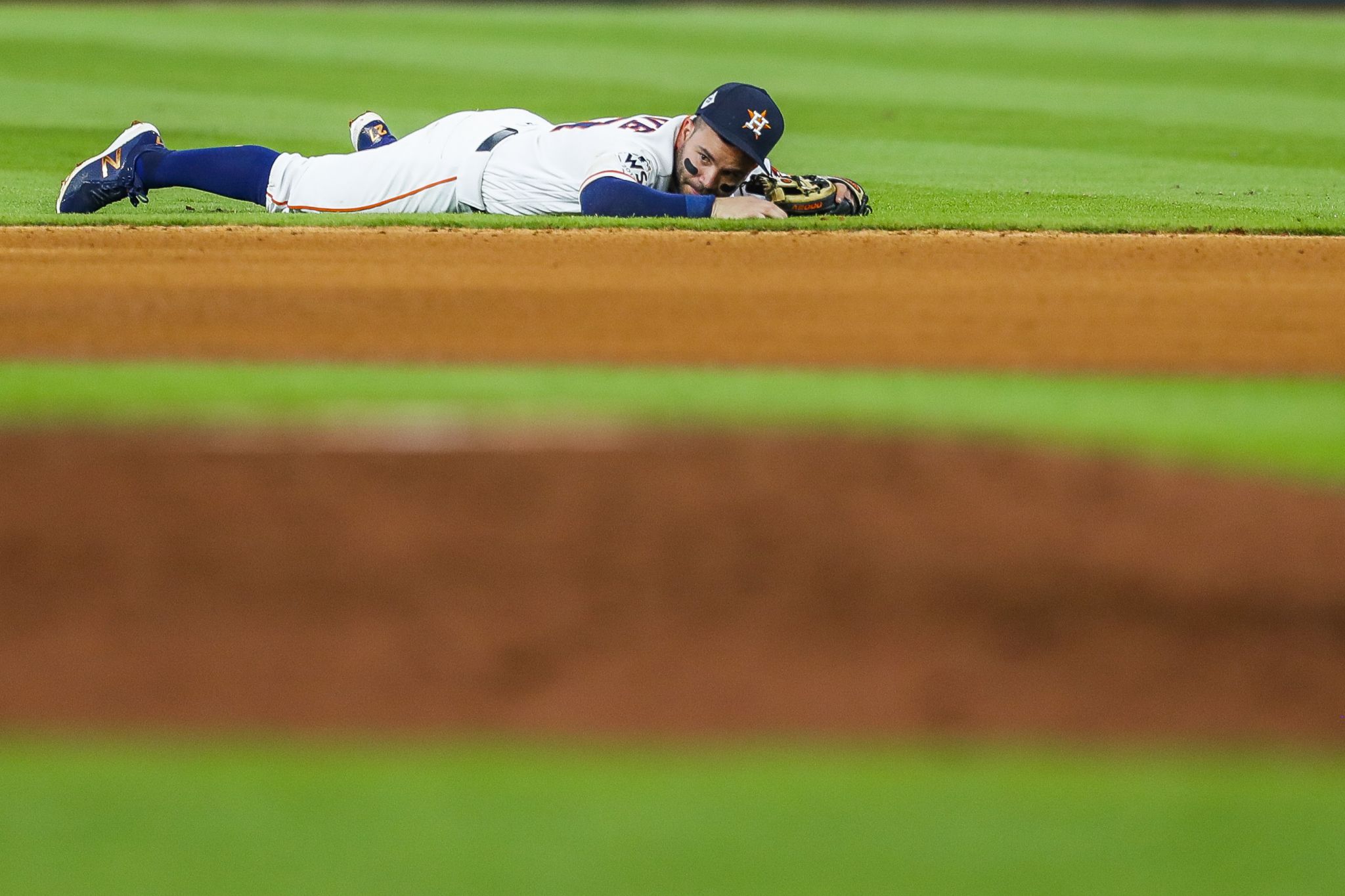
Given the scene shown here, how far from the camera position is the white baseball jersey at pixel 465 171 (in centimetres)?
793

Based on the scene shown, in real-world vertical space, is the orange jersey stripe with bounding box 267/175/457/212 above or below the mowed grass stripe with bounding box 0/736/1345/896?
below

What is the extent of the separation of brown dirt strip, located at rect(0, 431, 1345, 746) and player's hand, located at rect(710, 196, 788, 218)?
3.91 m

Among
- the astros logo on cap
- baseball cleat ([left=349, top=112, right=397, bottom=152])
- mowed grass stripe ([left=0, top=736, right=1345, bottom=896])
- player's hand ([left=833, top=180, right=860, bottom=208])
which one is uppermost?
the astros logo on cap

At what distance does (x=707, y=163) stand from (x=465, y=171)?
120 centimetres

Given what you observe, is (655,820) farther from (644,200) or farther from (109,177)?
(109,177)

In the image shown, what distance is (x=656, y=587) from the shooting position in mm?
3008

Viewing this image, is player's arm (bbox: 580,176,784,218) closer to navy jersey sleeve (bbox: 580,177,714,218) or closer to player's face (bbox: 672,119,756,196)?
navy jersey sleeve (bbox: 580,177,714,218)

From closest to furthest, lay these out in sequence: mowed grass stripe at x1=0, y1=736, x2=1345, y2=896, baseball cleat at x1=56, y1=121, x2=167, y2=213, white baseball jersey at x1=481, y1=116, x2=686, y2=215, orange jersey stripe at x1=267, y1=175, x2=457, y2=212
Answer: mowed grass stripe at x1=0, y1=736, x2=1345, y2=896
white baseball jersey at x1=481, y1=116, x2=686, y2=215
baseball cleat at x1=56, y1=121, x2=167, y2=213
orange jersey stripe at x1=267, y1=175, x2=457, y2=212

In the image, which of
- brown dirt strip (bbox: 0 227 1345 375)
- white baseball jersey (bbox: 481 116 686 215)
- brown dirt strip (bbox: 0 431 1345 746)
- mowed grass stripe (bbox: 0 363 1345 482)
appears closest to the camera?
brown dirt strip (bbox: 0 431 1345 746)

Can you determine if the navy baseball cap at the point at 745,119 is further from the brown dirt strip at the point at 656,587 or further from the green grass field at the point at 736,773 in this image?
the brown dirt strip at the point at 656,587

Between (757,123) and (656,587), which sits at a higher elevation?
(757,123)

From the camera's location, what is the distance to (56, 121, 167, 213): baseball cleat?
25.8ft

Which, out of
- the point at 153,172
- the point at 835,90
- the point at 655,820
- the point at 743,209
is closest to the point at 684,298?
the point at 743,209

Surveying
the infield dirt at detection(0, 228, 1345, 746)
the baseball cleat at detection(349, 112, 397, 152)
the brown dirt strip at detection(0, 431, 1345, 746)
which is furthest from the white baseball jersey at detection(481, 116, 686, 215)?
the brown dirt strip at detection(0, 431, 1345, 746)
